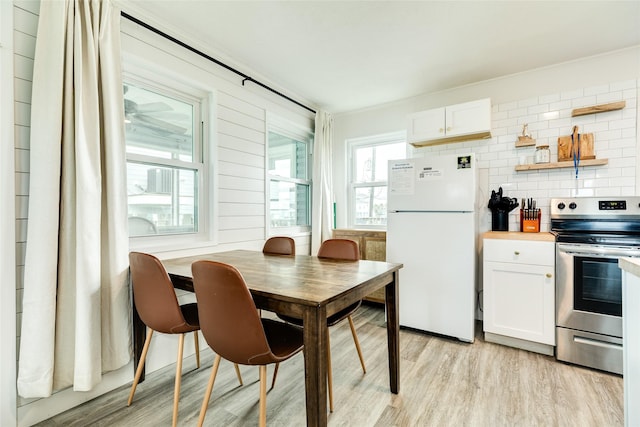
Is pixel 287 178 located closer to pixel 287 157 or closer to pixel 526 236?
pixel 287 157

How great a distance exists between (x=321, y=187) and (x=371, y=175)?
737mm

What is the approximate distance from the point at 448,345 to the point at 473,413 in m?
0.92

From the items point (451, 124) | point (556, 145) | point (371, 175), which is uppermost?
point (451, 124)

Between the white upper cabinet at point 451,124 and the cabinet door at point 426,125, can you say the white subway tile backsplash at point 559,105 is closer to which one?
the white upper cabinet at point 451,124

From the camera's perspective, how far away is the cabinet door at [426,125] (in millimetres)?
3027

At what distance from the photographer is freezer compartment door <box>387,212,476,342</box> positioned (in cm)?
255

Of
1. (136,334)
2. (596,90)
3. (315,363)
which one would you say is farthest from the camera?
(596,90)

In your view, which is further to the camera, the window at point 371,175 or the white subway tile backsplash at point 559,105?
the window at point 371,175

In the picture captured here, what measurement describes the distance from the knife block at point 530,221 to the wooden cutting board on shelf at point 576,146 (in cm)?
52

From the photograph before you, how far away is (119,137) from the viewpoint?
182 centimetres

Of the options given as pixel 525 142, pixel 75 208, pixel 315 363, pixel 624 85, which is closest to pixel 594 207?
pixel 525 142

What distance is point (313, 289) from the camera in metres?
1.35

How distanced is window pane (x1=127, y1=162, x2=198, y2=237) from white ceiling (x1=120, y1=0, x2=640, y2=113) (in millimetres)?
1047

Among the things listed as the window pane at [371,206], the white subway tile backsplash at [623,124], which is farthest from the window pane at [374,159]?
the white subway tile backsplash at [623,124]
